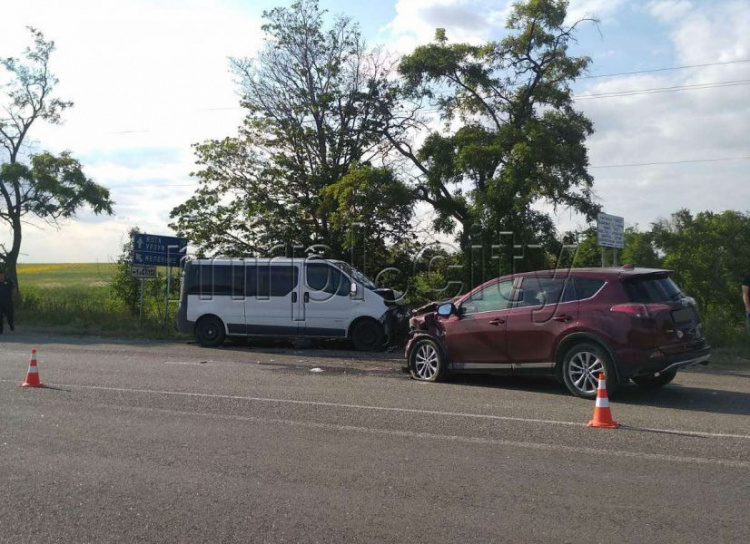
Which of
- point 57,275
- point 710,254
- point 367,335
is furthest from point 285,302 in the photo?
point 57,275

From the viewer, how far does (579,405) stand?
919cm

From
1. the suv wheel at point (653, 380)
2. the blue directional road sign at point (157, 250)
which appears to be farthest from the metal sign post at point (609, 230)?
the blue directional road sign at point (157, 250)

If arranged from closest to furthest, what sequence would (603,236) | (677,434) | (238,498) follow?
(238,498)
(677,434)
(603,236)

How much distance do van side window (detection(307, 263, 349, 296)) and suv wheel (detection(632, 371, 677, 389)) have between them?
7.43 m

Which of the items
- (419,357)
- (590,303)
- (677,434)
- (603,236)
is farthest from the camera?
(603,236)

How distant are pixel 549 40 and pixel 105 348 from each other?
45.0ft

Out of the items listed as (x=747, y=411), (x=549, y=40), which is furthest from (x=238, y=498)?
(x=549, y=40)

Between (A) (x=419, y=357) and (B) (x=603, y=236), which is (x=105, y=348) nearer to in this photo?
(A) (x=419, y=357)

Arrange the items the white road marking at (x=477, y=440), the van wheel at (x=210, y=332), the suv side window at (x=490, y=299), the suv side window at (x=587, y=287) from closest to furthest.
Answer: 1. the white road marking at (x=477, y=440)
2. the suv side window at (x=587, y=287)
3. the suv side window at (x=490, y=299)
4. the van wheel at (x=210, y=332)

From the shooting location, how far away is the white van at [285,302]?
16219 mm

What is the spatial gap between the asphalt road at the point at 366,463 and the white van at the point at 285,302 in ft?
17.1

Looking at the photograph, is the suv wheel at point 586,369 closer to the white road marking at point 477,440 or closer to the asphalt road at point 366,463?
the asphalt road at point 366,463

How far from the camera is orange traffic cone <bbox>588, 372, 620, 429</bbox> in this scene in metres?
7.74

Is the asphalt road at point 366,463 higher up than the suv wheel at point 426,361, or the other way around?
the suv wheel at point 426,361
